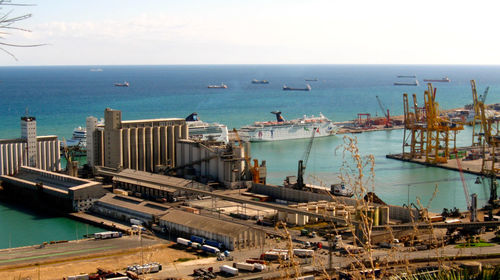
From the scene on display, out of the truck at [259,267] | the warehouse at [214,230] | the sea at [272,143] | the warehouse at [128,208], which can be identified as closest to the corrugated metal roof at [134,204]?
the warehouse at [128,208]

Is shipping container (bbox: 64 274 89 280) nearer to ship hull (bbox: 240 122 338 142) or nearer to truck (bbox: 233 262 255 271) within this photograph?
truck (bbox: 233 262 255 271)

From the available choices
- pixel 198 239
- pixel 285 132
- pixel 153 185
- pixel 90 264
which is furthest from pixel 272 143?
pixel 90 264

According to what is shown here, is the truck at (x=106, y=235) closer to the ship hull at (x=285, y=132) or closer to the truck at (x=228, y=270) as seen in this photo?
the truck at (x=228, y=270)

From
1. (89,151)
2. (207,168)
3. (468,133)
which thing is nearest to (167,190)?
(207,168)

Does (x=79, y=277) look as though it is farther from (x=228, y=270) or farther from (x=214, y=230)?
(x=214, y=230)

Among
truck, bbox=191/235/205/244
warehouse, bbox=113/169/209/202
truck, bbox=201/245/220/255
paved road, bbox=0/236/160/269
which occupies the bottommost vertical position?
paved road, bbox=0/236/160/269

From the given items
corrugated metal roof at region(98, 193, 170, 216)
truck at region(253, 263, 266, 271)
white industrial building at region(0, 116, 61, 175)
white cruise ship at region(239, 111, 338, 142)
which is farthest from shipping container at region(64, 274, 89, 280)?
white cruise ship at region(239, 111, 338, 142)

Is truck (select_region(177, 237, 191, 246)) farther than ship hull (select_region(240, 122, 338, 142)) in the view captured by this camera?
No
